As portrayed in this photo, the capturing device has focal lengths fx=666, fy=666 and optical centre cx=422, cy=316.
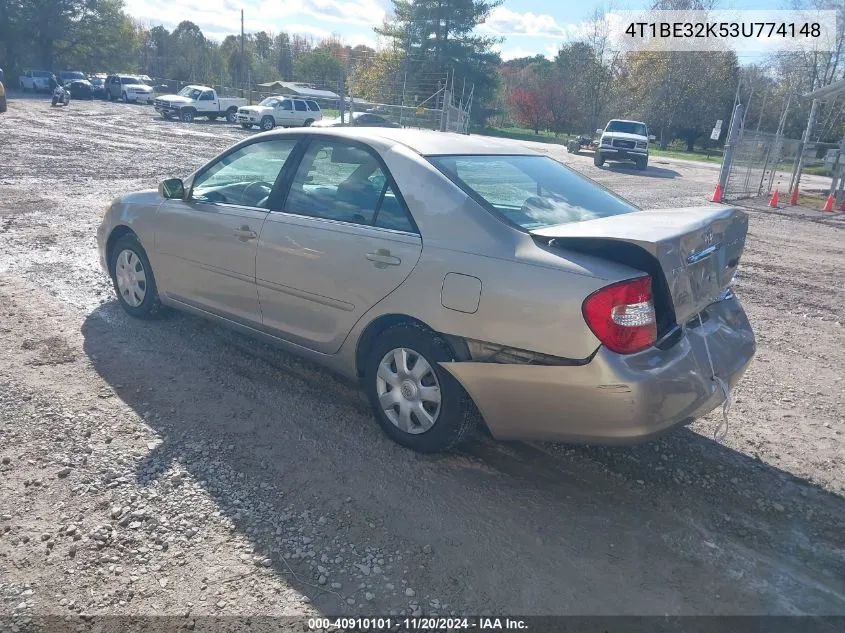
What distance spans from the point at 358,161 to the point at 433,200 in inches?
28.1

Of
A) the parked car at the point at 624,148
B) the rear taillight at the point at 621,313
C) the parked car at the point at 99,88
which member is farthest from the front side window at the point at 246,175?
the parked car at the point at 99,88

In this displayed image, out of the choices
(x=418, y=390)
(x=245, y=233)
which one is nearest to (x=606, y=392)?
(x=418, y=390)

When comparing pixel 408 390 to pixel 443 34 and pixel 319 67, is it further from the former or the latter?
pixel 319 67

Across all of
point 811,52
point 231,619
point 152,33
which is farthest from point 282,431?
point 152,33

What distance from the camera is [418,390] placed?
139 inches

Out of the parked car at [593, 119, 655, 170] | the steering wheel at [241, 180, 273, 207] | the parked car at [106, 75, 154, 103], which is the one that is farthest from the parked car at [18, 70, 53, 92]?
the steering wheel at [241, 180, 273, 207]

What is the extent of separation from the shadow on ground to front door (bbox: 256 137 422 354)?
0.56 m

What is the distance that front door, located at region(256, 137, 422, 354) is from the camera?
3.63 meters

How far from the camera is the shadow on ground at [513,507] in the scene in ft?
8.89

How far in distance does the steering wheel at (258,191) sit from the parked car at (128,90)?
155ft

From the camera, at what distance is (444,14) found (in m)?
47.8

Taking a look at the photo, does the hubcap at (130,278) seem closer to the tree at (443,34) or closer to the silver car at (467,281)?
the silver car at (467,281)

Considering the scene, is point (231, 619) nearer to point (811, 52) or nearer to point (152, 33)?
point (811, 52)

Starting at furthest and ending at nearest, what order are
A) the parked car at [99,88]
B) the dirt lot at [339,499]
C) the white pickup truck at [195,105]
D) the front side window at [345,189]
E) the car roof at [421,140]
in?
the parked car at [99,88]
the white pickup truck at [195,105]
the car roof at [421,140]
the front side window at [345,189]
the dirt lot at [339,499]
